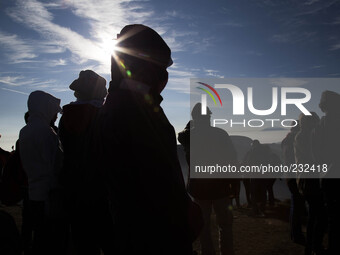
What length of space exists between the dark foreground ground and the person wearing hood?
307 cm

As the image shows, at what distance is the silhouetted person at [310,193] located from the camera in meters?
4.02

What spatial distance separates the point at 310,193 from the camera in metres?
4.14

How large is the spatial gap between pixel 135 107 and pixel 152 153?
189 mm

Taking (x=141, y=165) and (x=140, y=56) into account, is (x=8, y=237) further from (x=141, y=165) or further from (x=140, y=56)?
(x=140, y=56)

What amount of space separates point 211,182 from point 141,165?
2.91 m

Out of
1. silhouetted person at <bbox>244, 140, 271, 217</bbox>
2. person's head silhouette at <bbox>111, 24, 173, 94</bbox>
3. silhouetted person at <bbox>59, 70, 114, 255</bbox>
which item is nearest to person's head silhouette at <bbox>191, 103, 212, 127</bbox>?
silhouetted person at <bbox>59, 70, 114, 255</bbox>

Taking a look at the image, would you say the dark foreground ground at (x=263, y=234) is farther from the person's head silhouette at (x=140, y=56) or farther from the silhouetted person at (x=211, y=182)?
the person's head silhouette at (x=140, y=56)

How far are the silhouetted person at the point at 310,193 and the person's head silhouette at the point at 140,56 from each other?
3.29 meters

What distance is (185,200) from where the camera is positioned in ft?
3.72

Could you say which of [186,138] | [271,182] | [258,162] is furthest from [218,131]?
[271,182]

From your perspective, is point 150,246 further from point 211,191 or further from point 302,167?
point 302,167

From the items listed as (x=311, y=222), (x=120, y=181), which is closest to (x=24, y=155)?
(x=120, y=181)

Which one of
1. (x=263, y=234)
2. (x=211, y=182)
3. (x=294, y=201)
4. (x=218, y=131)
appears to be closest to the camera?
(x=211, y=182)

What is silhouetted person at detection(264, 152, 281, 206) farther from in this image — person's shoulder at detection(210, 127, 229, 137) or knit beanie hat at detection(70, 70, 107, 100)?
knit beanie hat at detection(70, 70, 107, 100)
